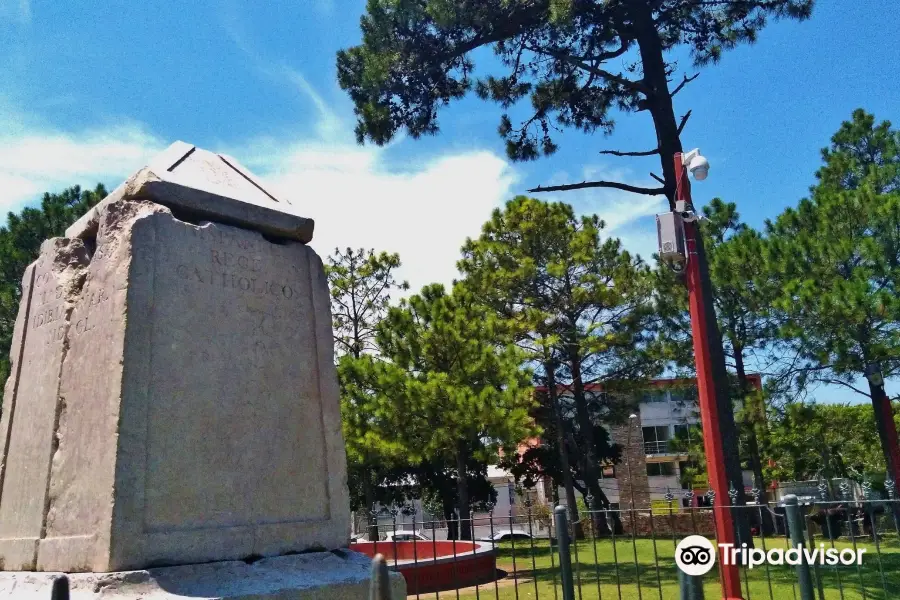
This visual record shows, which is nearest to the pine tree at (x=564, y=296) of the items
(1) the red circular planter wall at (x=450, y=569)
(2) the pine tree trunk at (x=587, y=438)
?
(2) the pine tree trunk at (x=587, y=438)

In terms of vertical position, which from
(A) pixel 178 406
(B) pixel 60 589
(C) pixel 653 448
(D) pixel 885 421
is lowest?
(B) pixel 60 589

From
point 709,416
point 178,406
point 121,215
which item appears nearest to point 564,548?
point 178,406

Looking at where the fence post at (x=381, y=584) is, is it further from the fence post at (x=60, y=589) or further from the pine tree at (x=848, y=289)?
the pine tree at (x=848, y=289)

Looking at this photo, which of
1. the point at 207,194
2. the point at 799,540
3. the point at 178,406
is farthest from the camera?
the point at 799,540

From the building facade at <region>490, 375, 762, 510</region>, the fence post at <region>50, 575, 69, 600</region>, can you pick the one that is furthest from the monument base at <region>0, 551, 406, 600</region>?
the building facade at <region>490, 375, 762, 510</region>

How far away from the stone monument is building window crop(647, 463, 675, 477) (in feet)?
130

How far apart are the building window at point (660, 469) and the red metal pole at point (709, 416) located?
118ft

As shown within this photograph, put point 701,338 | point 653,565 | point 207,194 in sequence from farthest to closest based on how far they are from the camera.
A: point 653,565 → point 701,338 → point 207,194

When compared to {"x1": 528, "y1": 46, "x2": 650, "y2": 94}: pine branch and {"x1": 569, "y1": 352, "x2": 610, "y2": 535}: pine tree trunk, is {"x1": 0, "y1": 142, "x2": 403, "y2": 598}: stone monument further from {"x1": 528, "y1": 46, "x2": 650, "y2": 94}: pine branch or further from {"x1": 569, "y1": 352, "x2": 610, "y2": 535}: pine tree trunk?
{"x1": 569, "y1": 352, "x2": 610, "y2": 535}: pine tree trunk

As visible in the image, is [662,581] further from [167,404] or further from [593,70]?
[167,404]

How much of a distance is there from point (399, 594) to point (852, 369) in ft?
41.4

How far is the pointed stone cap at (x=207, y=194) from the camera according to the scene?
298 centimetres

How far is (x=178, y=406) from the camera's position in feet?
8.81

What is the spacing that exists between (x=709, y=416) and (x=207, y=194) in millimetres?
4556
